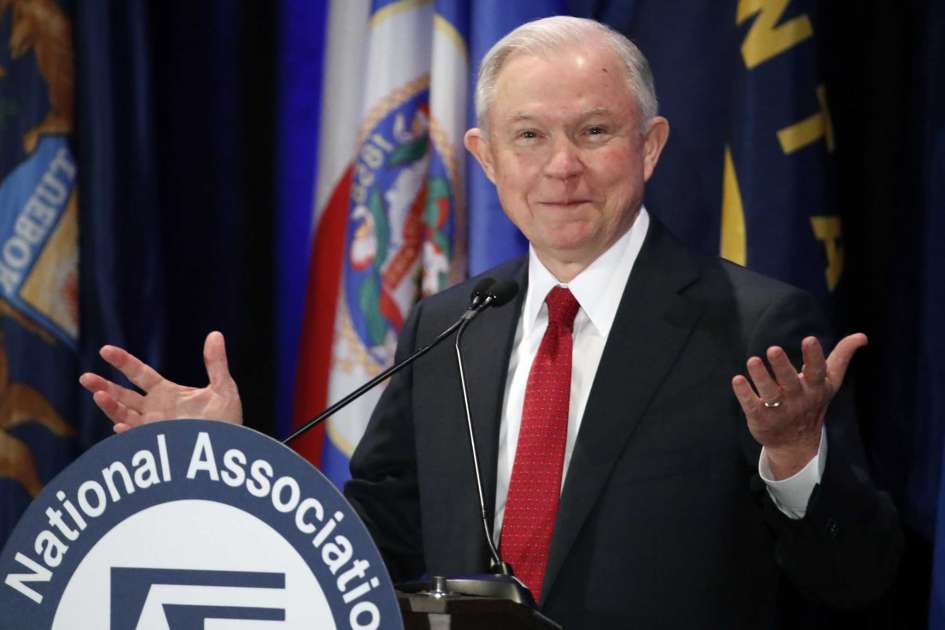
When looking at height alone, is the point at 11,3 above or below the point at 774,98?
above

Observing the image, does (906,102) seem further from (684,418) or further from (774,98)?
(684,418)

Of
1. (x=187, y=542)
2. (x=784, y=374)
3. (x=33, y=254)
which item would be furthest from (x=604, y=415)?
(x=33, y=254)

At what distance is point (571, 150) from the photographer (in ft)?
7.34

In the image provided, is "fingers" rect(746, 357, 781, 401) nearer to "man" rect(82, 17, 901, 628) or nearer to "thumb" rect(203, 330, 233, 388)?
"man" rect(82, 17, 901, 628)

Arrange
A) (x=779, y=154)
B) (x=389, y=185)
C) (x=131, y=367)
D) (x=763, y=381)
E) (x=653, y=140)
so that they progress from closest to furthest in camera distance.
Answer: (x=763, y=381), (x=131, y=367), (x=653, y=140), (x=779, y=154), (x=389, y=185)

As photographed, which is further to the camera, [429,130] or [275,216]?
[275,216]

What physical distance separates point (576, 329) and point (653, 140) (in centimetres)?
36

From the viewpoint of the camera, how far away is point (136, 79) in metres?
3.42

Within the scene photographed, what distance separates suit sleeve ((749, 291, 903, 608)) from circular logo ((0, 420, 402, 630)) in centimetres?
81

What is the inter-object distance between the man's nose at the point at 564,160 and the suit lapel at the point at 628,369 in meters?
0.18

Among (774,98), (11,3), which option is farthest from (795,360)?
(11,3)

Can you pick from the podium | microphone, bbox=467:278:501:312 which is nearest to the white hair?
microphone, bbox=467:278:501:312

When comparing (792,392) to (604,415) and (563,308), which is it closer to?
(604,415)

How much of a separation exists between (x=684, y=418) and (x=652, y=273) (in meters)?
0.26
